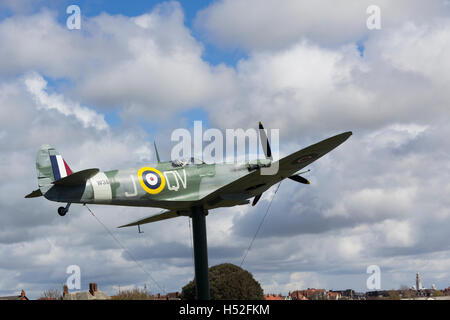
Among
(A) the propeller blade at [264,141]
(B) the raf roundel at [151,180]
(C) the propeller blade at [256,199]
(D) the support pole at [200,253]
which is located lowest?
(D) the support pole at [200,253]

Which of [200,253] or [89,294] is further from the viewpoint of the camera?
[89,294]

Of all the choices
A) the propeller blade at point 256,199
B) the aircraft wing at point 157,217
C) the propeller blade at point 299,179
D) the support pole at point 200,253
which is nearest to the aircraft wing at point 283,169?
the support pole at point 200,253

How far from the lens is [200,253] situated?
74.3ft

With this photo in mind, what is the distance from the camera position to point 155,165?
2152 centimetres

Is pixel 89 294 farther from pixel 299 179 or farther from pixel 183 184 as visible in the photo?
pixel 183 184

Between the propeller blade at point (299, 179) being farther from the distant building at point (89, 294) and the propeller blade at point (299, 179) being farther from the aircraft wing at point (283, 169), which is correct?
the distant building at point (89, 294)

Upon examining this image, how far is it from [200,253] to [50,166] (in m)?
6.98

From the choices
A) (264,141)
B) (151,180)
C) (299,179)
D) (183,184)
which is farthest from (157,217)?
(299,179)

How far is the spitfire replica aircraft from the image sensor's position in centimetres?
1936

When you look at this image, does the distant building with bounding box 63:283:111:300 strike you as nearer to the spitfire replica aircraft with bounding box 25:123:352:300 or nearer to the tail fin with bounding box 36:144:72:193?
the spitfire replica aircraft with bounding box 25:123:352:300

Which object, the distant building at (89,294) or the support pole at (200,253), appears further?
the distant building at (89,294)

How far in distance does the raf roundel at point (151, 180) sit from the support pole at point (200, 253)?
2386 mm

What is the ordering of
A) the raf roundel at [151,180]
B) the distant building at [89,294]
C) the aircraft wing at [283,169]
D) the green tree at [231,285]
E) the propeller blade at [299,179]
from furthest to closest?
the distant building at [89,294]
the green tree at [231,285]
the propeller blade at [299,179]
the raf roundel at [151,180]
the aircraft wing at [283,169]

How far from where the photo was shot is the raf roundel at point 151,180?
20.7 meters
